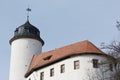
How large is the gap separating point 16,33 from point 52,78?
1133 centimetres

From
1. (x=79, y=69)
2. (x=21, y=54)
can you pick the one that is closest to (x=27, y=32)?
(x=21, y=54)

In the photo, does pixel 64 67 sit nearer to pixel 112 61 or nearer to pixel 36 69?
pixel 36 69

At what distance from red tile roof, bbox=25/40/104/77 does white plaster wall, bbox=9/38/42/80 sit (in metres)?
1.33

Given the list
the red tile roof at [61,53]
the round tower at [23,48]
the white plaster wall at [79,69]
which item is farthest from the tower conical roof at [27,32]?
the white plaster wall at [79,69]

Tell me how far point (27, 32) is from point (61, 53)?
27.0 ft

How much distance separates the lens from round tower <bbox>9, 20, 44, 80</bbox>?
54.9 meters

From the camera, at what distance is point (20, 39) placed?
5612 centimetres

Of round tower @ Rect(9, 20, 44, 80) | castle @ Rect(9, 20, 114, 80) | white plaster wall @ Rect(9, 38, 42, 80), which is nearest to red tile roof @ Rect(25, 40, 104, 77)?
castle @ Rect(9, 20, 114, 80)

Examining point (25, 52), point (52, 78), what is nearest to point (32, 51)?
point (25, 52)

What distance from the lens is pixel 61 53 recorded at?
50156mm

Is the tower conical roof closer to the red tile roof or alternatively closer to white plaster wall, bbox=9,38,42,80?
white plaster wall, bbox=9,38,42,80

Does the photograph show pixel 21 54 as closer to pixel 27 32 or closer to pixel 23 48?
pixel 23 48

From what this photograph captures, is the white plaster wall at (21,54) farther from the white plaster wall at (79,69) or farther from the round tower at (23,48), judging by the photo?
the white plaster wall at (79,69)

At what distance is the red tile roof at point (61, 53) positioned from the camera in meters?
47.9
